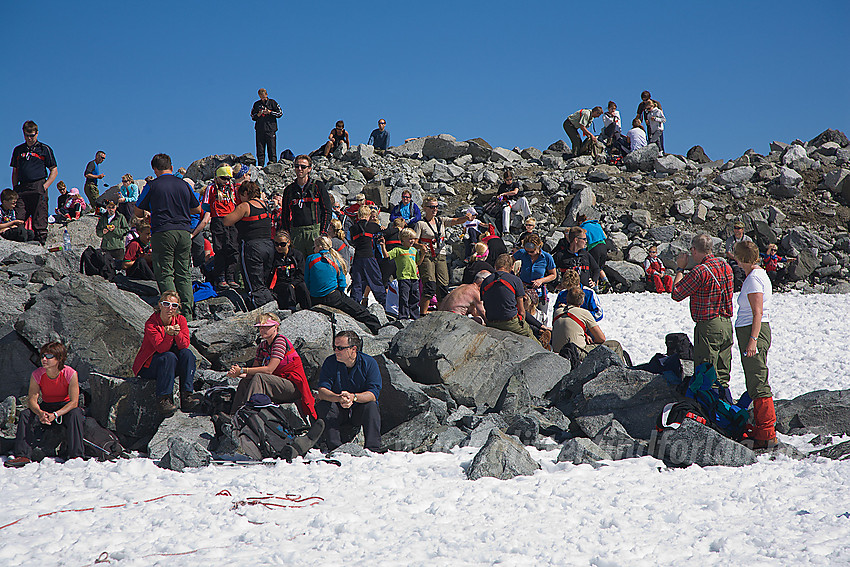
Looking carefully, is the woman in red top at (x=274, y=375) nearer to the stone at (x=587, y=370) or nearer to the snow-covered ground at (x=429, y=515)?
the snow-covered ground at (x=429, y=515)

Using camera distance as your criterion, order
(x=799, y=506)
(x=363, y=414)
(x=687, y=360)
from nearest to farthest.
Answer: (x=799, y=506)
(x=363, y=414)
(x=687, y=360)

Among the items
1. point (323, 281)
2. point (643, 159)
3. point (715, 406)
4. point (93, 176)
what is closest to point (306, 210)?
point (323, 281)

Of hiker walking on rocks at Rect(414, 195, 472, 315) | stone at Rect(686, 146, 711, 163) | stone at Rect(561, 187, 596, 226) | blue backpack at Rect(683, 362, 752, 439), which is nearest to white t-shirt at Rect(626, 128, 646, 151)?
stone at Rect(686, 146, 711, 163)

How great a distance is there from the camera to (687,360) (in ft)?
30.9

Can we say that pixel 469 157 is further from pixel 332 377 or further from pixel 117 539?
pixel 117 539

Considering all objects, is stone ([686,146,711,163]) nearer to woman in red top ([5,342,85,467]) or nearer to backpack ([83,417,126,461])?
backpack ([83,417,126,461])

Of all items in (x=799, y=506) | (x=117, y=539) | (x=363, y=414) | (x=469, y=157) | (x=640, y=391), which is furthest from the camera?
(x=469, y=157)

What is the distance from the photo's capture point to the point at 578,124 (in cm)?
3062

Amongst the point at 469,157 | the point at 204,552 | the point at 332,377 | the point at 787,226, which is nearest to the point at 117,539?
the point at 204,552

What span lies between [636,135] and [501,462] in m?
26.1

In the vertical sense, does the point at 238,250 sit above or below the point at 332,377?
above

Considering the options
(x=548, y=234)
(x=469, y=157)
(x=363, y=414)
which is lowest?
(x=363, y=414)

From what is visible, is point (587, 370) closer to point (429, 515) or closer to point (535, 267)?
point (535, 267)

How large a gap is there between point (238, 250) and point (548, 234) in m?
13.6
